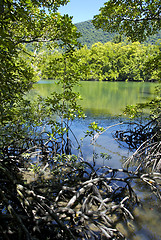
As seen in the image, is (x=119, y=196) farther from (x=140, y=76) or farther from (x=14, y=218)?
(x=140, y=76)

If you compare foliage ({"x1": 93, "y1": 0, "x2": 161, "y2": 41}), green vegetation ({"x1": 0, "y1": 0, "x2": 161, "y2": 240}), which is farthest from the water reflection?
foliage ({"x1": 93, "y1": 0, "x2": 161, "y2": 41})

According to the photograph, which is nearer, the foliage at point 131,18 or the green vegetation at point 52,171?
the green vegetation at point 52,171

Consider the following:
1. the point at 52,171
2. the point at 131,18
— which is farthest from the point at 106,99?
the point at 52,171

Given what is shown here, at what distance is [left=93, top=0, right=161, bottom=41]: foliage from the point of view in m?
5.88

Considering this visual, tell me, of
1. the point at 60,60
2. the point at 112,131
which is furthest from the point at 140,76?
the point at 60,60

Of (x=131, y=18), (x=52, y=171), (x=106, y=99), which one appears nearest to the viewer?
(x=52, y=171)

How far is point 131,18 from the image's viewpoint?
6332 millimetres

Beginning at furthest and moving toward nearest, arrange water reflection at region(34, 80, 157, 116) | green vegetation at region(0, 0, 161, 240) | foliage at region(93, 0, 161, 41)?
water reflection at region(34, 80, 157, 116), foliage at region(93, 0, 161, 41), green vegetation at region(0, 0, 161, 240)

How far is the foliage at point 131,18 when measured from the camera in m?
5.88

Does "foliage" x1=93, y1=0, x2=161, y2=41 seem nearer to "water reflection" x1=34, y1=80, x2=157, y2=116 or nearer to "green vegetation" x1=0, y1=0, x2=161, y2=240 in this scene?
"green vegetation" x1=0, y1=0, x2=161, y2=240

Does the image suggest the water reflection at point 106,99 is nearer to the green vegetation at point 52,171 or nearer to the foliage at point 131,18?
the green vegetation at point 52,171

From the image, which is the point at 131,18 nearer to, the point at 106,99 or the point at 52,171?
the point at 52,171

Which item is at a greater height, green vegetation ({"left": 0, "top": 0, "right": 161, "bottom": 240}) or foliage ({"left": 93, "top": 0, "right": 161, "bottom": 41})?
foliage ({"left": 93, "top": 0, "right": 161, "bottom": 41})

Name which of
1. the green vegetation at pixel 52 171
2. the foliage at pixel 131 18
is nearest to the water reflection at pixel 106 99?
the green vegetation at pixel 52 171
